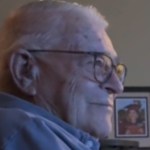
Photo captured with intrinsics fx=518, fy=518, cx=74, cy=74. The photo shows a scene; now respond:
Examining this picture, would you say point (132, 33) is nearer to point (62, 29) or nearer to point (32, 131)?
point (62, 29)

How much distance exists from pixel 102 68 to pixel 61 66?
0.26 ft

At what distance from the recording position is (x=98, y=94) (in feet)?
3.01

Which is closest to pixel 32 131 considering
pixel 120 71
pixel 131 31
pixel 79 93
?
pixel 79 93

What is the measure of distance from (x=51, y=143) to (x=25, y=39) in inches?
9.6

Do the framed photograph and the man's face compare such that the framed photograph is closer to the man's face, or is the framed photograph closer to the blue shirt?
the man's face

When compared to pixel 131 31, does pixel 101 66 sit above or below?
below

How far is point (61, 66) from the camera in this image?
2.99ft

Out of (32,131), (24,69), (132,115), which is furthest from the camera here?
(132,115)

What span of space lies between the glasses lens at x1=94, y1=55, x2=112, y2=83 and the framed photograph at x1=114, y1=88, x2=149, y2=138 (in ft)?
6.03

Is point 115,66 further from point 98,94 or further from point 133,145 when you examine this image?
point 133,145

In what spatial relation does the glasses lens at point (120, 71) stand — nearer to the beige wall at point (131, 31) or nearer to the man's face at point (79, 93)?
the man's face at point (79, 93)

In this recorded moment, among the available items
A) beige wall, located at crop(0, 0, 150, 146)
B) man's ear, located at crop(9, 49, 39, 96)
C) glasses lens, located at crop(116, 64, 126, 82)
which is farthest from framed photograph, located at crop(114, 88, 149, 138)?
man's ear, located at crop(9, 49, 39, 96)

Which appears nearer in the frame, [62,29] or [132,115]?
[62,29]

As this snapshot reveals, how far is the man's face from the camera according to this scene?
2.94 ft
